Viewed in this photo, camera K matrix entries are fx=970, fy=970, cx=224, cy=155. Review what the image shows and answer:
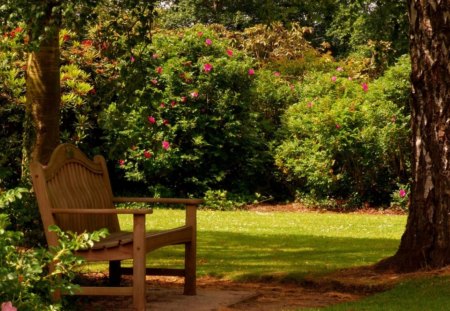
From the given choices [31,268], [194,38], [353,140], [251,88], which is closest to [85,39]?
[194,38]

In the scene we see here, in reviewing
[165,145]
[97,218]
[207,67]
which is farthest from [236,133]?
[97,218]

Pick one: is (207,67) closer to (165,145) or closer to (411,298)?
(165,145)

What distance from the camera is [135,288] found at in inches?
266

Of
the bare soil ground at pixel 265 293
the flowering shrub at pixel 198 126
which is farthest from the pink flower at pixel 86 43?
the bare soil ground at pixel 265 293

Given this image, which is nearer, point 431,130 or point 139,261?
point 139,261

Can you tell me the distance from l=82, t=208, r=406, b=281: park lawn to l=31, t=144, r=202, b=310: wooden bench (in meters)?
1.42

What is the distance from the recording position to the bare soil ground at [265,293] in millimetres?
7520

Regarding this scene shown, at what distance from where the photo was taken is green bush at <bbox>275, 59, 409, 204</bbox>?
56.9 feet

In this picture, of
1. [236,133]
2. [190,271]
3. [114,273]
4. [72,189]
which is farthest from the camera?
[236,133]

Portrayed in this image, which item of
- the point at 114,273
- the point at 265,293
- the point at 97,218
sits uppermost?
the point at 97,218

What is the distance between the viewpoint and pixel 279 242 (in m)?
12.2

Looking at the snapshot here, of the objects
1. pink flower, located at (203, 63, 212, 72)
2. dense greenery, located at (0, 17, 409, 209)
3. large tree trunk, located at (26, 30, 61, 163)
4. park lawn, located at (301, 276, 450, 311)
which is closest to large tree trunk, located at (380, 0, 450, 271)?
park lawn, located at (301, 276, 450, 311)

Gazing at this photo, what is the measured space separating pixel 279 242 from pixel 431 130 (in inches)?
166

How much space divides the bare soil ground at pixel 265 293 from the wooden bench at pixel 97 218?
11.5 inches
